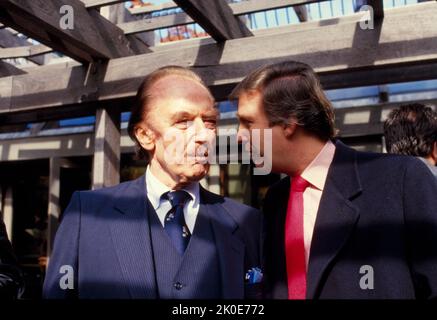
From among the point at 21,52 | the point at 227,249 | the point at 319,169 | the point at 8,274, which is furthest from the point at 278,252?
the point at 21,52

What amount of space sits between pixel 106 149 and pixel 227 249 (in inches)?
83.1

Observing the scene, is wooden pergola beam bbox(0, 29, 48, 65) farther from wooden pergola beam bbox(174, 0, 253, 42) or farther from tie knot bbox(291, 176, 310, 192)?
tie knot bbox(291, 176, 310, 192)

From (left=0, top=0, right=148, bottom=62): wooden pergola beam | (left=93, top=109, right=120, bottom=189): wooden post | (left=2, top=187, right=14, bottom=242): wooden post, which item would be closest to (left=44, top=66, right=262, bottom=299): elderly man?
(left=0, top=0, right=148, bottom=62): wooden pergola beam

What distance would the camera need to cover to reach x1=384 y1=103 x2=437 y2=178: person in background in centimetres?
221

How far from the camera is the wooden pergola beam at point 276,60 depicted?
269cm

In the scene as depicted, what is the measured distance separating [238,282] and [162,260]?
0.26 meters

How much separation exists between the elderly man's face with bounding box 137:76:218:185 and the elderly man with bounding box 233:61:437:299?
0.24 metres

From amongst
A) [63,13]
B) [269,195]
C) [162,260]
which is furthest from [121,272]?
[63,13]

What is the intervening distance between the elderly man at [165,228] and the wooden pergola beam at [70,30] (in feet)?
4.07

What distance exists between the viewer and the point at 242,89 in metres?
1.92

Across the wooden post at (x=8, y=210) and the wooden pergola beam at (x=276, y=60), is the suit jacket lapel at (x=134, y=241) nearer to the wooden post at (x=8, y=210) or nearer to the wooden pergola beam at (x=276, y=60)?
the wooden pergola beam at (x=276, y=60)

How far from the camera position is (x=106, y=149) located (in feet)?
11.4

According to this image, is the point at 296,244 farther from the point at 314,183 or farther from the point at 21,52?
the point at 21,52

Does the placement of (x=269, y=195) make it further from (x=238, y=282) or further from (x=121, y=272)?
(x=121, y=272)
